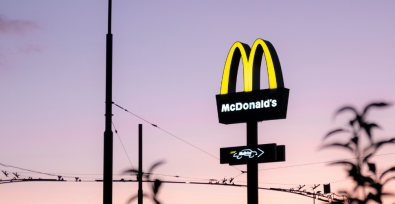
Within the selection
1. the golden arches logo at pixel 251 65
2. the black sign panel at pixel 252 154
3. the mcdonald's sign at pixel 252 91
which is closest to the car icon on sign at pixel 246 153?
the black sign panel at pixel 252 154

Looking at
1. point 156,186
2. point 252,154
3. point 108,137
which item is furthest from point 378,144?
point 156,186

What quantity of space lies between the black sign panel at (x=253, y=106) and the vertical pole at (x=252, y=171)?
58 cm

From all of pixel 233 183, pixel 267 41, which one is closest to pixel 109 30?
pixel 267 41

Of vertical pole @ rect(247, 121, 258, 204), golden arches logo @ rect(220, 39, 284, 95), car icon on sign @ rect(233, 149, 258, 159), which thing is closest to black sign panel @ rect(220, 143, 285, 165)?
car icon on sign @ rect(233, 149, 258, 159)

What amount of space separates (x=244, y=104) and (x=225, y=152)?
9.23 ft

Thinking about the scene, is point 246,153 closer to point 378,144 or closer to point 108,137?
point 378,144

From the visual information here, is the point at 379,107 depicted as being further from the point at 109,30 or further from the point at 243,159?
the point at 109,30

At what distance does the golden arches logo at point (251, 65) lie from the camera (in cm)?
3278

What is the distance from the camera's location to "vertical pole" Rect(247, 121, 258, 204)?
3450 centimetres

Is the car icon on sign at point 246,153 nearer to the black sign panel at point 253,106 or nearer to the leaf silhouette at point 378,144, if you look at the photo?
the black sign panel at point 253,106

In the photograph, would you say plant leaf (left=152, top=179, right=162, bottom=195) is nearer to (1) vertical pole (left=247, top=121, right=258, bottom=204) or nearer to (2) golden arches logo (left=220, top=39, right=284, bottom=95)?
(1) vertical pole (left=247, top=121, right=258, bottom=204)

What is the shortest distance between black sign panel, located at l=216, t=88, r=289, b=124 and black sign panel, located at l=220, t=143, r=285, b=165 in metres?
1.51

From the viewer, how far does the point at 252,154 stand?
34031 millimetres

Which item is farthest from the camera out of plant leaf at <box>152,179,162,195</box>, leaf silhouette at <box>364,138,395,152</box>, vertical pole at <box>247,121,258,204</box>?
plant leaf at <box>152,179,162,195</box>
